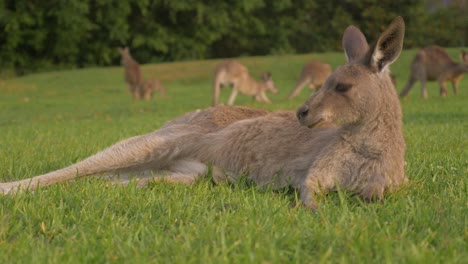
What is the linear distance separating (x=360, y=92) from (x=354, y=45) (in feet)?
1.47

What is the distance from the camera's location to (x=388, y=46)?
11.0ft

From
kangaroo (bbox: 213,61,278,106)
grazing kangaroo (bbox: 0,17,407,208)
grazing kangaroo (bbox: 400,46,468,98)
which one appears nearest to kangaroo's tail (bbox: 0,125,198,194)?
grazing kangaroo (bbox: 0,17,407,208)

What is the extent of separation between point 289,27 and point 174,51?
8016 mm

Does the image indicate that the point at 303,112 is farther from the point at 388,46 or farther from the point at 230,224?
the point at 230,224

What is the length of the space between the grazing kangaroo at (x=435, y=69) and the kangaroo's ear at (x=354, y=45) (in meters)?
11.2

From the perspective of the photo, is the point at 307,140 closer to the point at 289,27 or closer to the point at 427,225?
the point at 427,225

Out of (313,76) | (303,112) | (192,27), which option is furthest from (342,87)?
(192,27)

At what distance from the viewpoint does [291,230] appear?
7.91 ft

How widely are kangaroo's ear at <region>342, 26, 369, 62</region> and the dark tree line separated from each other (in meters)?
28.0

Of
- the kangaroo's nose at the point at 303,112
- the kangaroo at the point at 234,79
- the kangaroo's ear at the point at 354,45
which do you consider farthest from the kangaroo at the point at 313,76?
the kangaroo's nose at the point at 303,112

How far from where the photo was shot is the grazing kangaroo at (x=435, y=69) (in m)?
14.6

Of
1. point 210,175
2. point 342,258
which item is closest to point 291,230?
point 342,258

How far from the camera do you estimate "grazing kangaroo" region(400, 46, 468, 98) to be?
47.8 feet

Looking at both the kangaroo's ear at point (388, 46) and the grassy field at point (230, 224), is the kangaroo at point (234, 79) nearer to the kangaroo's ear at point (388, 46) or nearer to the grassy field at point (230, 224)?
the grassy field at point (230, 224)
